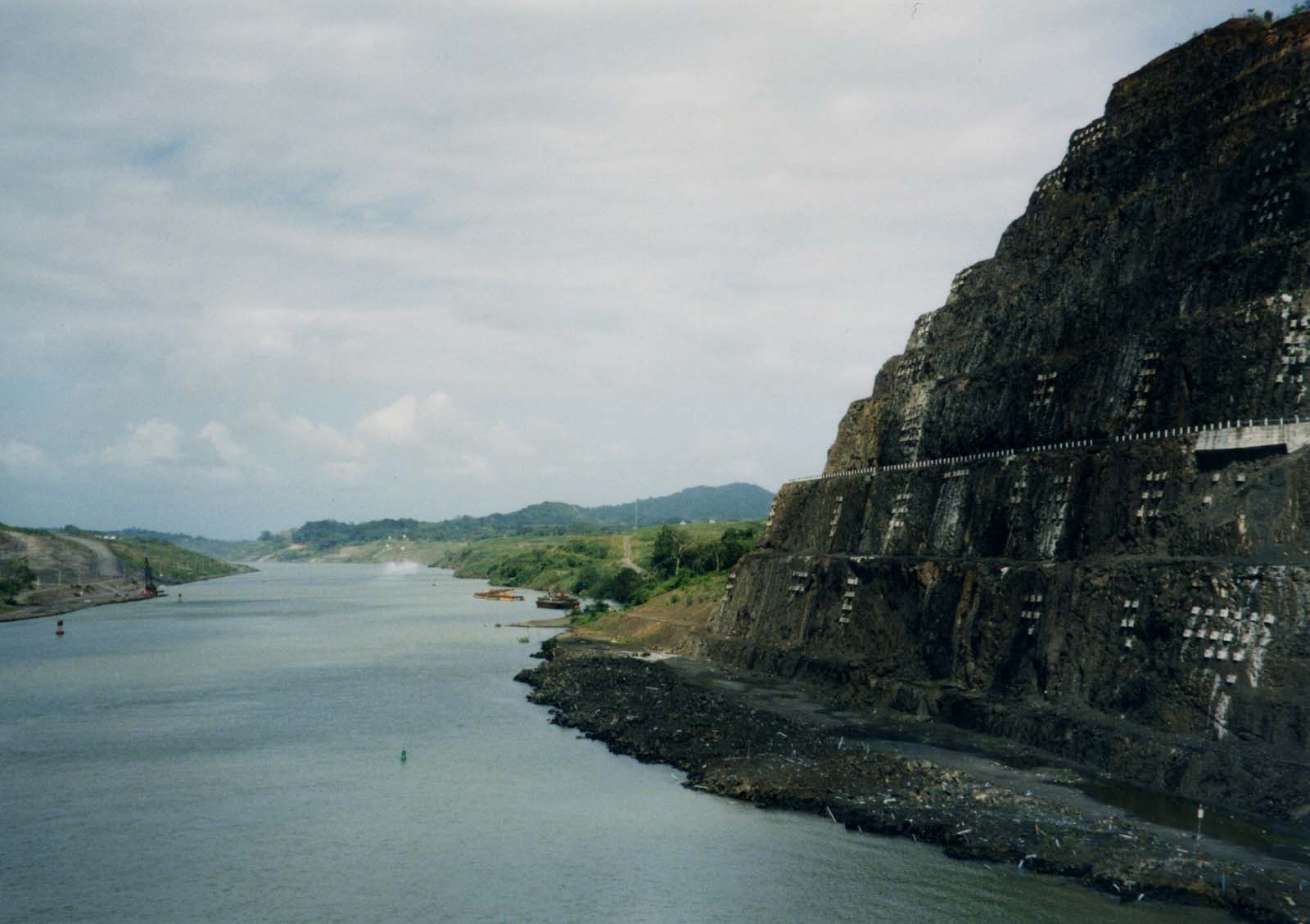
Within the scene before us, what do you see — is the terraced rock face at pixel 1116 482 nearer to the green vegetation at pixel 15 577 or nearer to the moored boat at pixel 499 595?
the moored boat at pixel 499 595

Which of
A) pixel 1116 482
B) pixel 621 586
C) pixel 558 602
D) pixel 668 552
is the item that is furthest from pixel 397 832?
pixel 621 586

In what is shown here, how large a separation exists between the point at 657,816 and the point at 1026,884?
53.7ft

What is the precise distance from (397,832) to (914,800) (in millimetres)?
21737

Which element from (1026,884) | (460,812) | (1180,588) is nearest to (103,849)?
(460,812)

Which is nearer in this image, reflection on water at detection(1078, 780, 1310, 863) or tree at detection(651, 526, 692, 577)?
reflection on water at detection(1078, 780, 1310, 863)

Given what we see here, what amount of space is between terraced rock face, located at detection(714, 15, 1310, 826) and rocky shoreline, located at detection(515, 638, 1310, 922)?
529cm

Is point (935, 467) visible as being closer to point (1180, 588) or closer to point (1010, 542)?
point (1010, 542)

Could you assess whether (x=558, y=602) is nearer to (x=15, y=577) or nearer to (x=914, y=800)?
(x=15, y=577)

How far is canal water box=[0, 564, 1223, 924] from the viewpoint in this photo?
3688 centimetres

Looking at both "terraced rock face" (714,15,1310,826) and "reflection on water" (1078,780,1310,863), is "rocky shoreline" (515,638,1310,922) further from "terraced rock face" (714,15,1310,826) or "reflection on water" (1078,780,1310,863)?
"terraced rock face" (714,15,1310,826)

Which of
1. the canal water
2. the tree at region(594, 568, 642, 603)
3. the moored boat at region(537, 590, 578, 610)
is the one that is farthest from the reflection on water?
the moored boat at region(537, 590, 578, 610)

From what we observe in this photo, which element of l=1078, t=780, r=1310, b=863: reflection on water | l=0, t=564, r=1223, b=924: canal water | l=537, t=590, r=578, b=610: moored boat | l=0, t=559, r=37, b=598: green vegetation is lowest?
l=0, t=559, r=37, b=598: green vegetation

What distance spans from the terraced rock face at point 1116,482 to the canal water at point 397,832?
13453mm

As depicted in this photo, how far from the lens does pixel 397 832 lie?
45.8 meters
